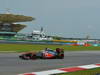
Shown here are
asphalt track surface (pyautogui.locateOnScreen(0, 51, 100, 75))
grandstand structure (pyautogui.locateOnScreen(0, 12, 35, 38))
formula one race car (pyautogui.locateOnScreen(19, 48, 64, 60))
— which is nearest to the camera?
asphalt track surface (pyautogui.locateOnScreen(0, 51, 100, 75))

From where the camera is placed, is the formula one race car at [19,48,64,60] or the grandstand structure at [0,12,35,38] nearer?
the formula one race car at [19,48,64,60]

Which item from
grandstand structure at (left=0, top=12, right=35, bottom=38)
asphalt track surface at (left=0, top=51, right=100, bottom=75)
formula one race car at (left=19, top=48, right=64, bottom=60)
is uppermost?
grandstand structure at (left=0, top=12, right=35, bottom=38)

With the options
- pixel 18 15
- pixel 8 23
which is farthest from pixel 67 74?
pixel 8 23

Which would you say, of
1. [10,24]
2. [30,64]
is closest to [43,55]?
[30,64]

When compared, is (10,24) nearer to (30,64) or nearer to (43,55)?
(43,55)

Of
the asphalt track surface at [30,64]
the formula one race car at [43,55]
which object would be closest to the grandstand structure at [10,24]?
the formula one race car at [43,55]

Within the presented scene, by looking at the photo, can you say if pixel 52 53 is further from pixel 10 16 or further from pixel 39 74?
pixel 10 16

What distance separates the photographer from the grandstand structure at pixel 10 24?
337 feet

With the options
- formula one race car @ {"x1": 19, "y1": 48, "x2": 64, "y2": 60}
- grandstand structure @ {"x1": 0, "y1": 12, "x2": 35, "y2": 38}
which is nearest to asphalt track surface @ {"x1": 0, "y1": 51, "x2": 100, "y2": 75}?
formula one race car @ {"x1": 19, "y1": 48, "x2": 64, "y2": 60}

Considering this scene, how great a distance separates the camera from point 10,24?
366 feet

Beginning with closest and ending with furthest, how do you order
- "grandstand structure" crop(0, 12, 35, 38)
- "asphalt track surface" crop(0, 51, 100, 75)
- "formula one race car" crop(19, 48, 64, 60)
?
1. "asphalt track surface" crop(0, 51, 100, 75)
2. "formula one race car" crop(19, 48, 64, 60)
3. "grandstand structure" crop(0, 12, 35, 38)

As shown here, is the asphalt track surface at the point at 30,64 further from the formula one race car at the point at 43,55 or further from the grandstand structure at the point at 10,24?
the grandstand structure at the point at 10,24

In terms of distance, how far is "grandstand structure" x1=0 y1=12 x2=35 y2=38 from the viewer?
4043 inches

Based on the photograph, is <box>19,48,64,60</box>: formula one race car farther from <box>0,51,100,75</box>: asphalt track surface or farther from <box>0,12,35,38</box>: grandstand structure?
<box>0,12,35,38</box>: grandstand structure
